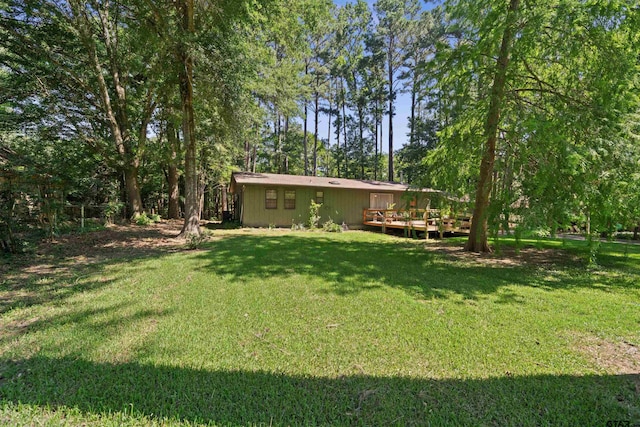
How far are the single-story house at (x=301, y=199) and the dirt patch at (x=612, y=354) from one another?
12.1m

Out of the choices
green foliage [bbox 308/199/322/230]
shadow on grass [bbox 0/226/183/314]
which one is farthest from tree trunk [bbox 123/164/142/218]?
green foliage [bbox 308/199/322/230]

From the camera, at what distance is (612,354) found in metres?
2.90

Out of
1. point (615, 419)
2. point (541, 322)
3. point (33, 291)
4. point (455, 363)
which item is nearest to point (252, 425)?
point (455, 363)

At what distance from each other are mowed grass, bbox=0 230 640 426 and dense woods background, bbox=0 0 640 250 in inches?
82.0

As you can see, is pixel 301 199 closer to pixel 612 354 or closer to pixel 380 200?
pixel 380 200

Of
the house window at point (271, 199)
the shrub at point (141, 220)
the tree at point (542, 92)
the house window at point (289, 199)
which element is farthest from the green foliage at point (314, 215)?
the tree at point (542, 92)

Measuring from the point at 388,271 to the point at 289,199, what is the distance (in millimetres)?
10185

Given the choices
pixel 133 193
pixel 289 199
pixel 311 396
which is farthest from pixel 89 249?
pixel 289 199

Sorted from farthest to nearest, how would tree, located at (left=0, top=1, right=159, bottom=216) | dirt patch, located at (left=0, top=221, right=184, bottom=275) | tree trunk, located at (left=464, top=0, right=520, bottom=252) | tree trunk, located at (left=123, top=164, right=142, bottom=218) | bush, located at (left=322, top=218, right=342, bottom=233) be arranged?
1. bush, located at (left=322, top=218, right=342, bottom=233)
2. tree trunk, located at (left=123, top=164, right=142, bottom=218)
3. tree, located at (left=0, top=1, right=159, bottom=216)
4. tree trunk, located at (left=464, top=0, right=520, bottom=252)
5. dirt patch, located at (left=0, top=221, right=184, bottom=275)

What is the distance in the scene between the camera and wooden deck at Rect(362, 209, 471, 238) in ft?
39.6

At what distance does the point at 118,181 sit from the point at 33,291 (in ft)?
49.3

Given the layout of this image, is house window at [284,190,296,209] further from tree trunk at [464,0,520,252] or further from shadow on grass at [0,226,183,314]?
tree trunk at [464,0,520,252]

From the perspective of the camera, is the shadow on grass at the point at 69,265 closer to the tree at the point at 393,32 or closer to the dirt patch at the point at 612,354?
the dirt patch at the point at 612,354

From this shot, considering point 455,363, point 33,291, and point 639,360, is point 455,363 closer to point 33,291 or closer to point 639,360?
point 639,360
